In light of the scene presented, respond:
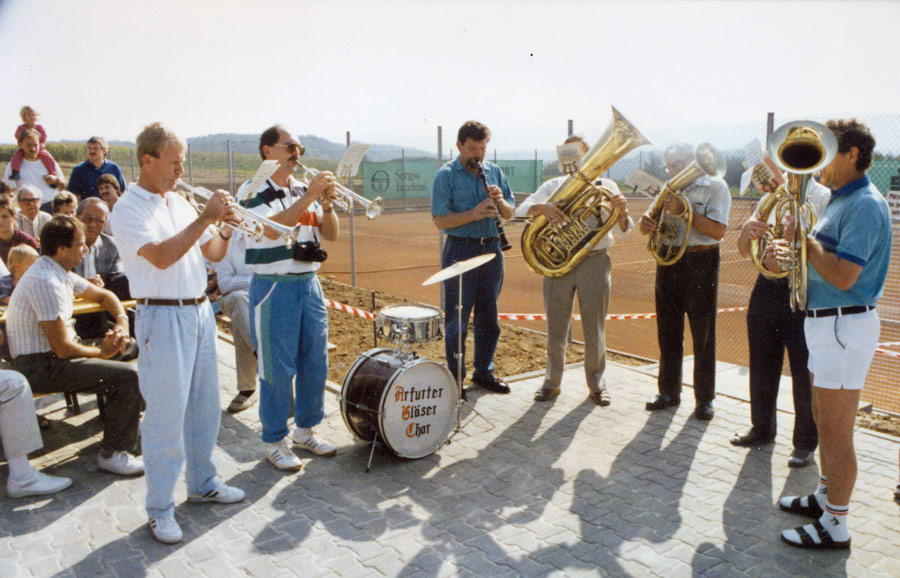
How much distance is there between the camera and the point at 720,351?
856 centimetres

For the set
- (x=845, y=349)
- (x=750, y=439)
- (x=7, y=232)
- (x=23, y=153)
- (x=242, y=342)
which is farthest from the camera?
(x=23, y=153)

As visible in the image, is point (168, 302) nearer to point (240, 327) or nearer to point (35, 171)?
point (240, 327)

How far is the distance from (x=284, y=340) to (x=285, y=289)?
350mm

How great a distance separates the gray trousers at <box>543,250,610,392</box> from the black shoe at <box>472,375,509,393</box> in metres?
0.43

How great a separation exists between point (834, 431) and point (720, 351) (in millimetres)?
4977

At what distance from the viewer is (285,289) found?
4.76 meters

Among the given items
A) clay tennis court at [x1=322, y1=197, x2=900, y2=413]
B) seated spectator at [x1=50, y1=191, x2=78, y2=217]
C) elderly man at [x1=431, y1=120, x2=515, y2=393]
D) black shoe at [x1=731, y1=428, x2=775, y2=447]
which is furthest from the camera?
clay tennis court at [x1=322, y1=197, x2=900, y2=413]

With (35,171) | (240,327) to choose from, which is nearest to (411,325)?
(240,327)

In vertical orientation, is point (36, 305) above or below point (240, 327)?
above

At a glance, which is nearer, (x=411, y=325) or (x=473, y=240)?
(x=411, y=325)

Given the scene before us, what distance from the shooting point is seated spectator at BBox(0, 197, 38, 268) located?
6.50 meters

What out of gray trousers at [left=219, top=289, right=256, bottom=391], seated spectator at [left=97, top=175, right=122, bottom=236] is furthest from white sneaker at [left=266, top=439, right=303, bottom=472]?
seated spectator at [left=97, top=175, right=122, bottom=236]

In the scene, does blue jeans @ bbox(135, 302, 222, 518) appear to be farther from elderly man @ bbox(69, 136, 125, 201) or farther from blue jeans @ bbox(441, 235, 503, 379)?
elderly man @ bbox(69, 136, 125, 201)

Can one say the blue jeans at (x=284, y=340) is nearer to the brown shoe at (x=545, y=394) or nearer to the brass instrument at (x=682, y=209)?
the brown shoe at (x=545, y=394)
